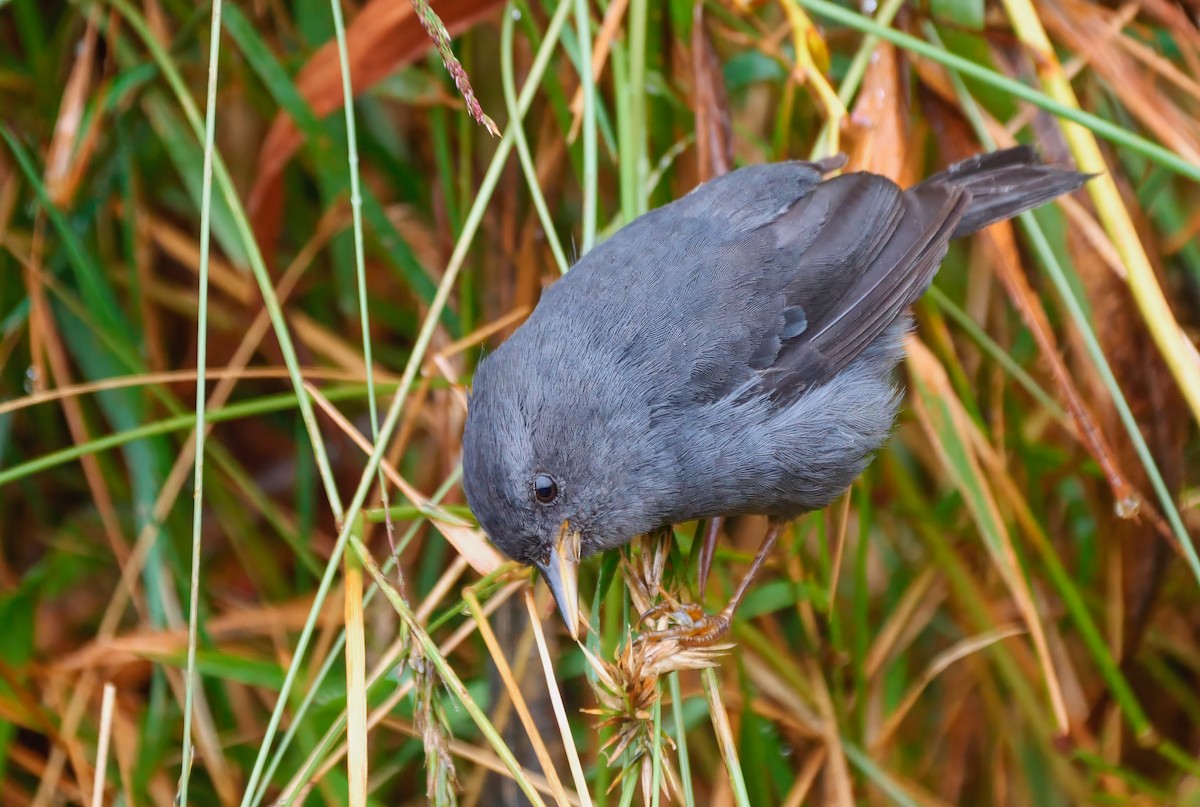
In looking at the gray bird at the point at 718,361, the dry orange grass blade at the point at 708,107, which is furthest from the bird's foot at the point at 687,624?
the dry orange grass blade at the point at 708,107

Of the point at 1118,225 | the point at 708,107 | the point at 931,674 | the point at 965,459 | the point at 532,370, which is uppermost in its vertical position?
the point at 708,107

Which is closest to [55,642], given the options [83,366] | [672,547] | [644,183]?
[83,366]

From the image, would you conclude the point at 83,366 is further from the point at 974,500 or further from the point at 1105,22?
the point at 1105,22

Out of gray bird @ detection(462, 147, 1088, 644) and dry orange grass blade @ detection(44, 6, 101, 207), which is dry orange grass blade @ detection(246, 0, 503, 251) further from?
gray bird @ detection(462, 147, 1088, 644)

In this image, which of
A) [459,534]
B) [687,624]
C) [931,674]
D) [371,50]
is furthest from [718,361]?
[371,50]

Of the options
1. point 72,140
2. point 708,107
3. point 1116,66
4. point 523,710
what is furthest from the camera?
point 72,140

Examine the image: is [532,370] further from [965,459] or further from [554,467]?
[965,459]

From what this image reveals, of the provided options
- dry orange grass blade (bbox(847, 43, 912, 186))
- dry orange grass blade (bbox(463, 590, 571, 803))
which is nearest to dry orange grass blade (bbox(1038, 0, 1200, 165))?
dry orange grass blade (bbox(847, 43, 912, 186))
